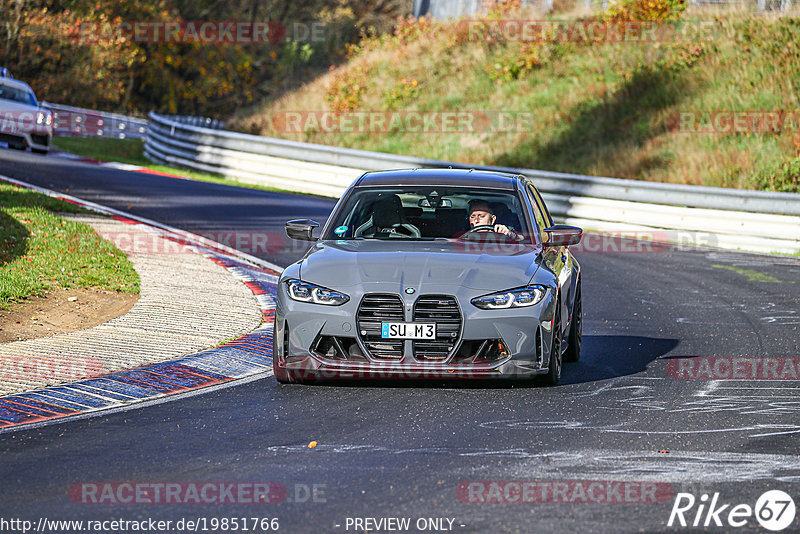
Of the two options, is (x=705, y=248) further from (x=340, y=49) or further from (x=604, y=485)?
(x=340, y=49)

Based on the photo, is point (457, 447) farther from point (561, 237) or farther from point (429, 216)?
point (429, 216)

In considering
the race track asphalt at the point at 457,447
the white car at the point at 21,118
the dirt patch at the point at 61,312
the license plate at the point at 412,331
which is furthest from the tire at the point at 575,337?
the white car at the point at 21,118

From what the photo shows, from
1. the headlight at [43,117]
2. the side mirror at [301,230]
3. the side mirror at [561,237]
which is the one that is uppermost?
the headlight at [43,117]

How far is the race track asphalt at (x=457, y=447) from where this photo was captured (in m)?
5.65

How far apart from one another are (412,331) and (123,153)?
29851 millimetres

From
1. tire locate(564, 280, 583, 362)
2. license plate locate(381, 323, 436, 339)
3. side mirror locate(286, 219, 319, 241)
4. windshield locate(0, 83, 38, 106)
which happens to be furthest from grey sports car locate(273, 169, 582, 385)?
windshield locate(0, 83, 38, 106)

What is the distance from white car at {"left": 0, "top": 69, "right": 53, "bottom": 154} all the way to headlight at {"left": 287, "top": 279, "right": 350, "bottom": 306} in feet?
71.0

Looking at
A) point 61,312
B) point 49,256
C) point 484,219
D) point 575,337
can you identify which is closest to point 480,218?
point 484,219

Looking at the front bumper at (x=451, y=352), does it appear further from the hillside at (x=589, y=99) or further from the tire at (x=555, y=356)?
the hillside at (x=589, y=99)

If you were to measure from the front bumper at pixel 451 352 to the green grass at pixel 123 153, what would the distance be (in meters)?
18.5

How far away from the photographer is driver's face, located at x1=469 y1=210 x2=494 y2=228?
9.78 m

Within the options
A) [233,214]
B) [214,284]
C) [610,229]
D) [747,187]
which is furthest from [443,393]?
[747,187]

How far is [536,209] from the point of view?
10.4 m

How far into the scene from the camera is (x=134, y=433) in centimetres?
730
